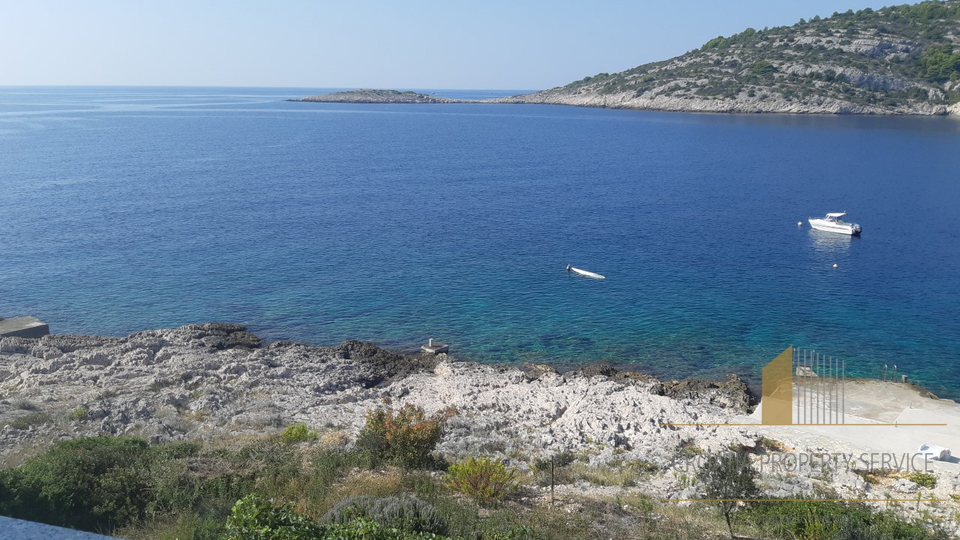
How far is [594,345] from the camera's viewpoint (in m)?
31.7

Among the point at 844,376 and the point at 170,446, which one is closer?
the point at 170,446

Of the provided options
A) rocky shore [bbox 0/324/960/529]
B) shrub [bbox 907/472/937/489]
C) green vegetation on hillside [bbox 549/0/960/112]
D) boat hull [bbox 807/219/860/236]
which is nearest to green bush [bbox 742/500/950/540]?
rocky shore [bbox 0/324/960/529]

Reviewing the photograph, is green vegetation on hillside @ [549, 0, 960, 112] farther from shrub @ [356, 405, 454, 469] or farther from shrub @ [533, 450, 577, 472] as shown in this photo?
shrub @ [356, 405, 454, 469]

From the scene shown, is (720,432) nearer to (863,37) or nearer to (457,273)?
(457,273)

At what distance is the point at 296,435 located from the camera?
65.6 ft

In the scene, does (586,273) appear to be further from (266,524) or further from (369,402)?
(266,524)

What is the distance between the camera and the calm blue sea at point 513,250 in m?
33.0

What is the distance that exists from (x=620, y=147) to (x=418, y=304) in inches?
2951

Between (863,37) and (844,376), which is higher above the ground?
(863,37)

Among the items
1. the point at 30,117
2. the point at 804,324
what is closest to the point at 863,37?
the point at 804,324

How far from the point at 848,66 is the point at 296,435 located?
565 feet

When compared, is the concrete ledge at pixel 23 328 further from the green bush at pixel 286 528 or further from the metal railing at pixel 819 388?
the metal railing at pixel 819 388

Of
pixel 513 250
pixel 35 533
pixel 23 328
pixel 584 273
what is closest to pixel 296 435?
pixel 35 533

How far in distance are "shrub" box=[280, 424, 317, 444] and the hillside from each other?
514 ft
